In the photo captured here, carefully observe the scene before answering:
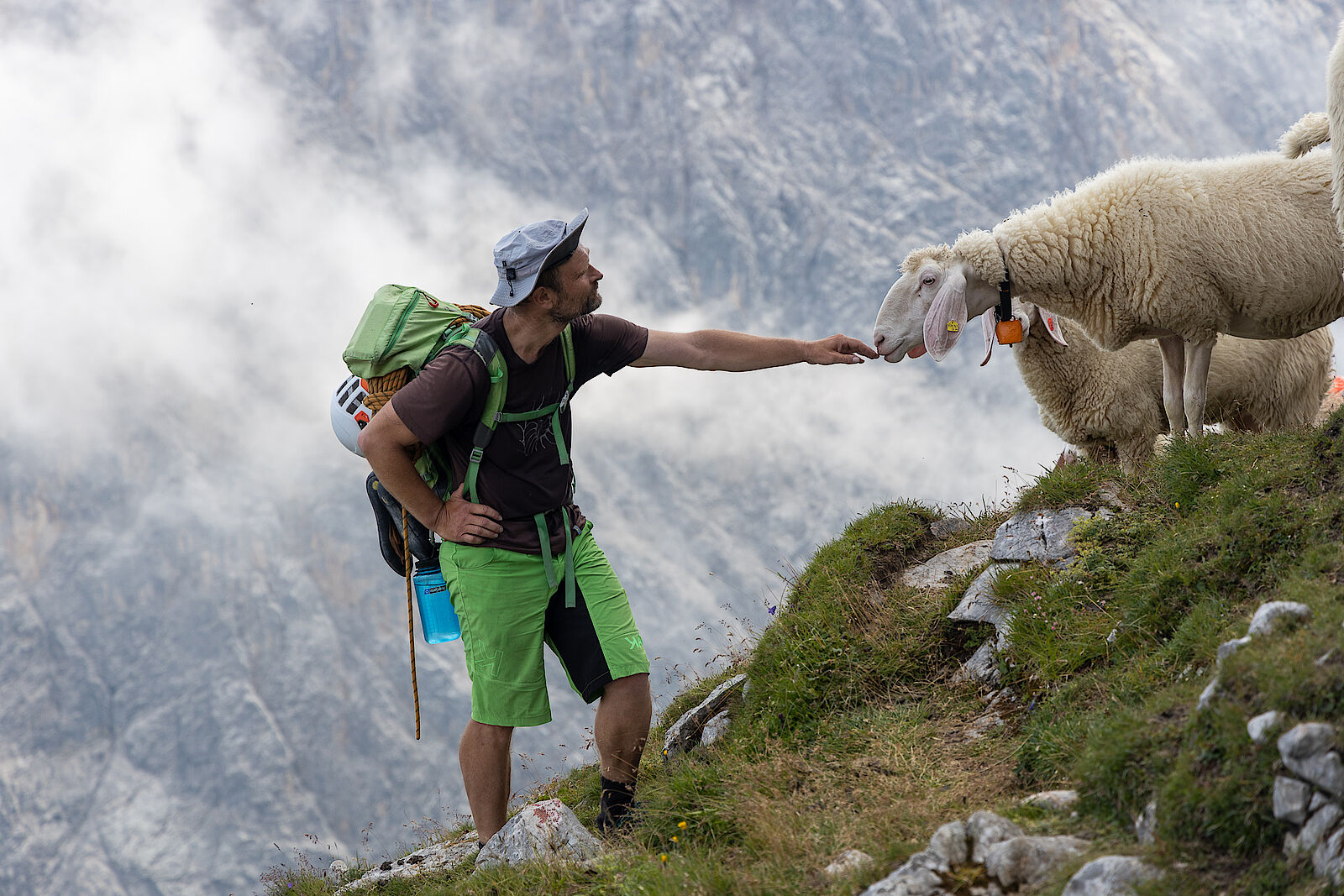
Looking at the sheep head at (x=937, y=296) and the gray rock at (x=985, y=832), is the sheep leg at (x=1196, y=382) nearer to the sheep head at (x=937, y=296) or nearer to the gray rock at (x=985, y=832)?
the sheep head at (x=937, y=296)

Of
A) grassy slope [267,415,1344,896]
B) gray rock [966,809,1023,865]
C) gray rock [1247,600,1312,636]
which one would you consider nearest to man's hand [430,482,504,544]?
grassy slope [267,415,1344,896]

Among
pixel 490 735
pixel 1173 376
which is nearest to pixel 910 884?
pixel 490 735

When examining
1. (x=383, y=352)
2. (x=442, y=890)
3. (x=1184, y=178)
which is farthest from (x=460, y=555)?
(x=1184, y=178)

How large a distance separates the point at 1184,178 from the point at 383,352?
5.22 m

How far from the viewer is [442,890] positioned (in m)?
5.21

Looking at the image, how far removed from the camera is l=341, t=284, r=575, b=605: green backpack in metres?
4.82

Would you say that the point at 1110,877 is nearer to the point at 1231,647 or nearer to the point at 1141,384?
the point at 1231,647

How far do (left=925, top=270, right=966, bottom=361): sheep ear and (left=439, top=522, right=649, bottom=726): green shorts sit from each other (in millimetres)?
2960

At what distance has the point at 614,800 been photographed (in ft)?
17.4

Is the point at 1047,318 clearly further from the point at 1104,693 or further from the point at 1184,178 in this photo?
the point at 1104,693

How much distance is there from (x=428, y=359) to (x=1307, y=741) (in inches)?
152

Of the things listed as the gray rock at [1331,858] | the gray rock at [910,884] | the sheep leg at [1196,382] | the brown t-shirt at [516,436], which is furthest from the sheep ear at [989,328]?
the gray rock at [1331,858]

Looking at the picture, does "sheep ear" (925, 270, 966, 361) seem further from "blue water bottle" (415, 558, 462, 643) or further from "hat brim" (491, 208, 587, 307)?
"blue water bottle" (415, 558, 462, 643)

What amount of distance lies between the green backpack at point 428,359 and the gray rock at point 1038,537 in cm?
248
